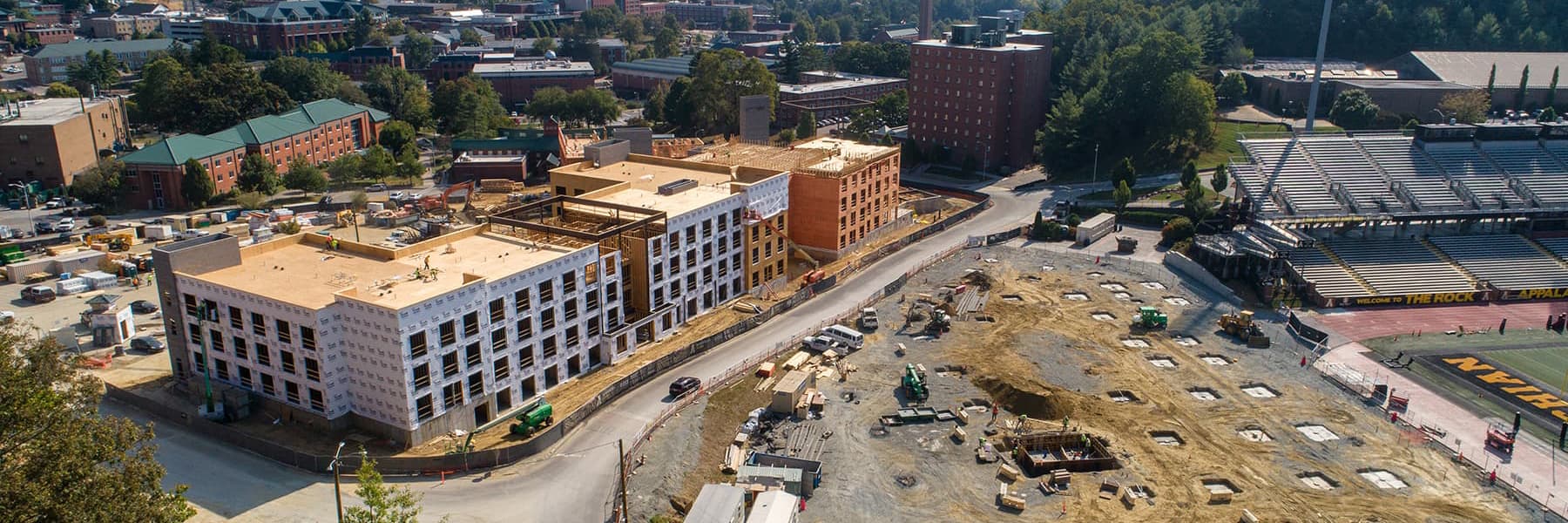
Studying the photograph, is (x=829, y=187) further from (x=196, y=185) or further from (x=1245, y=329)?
(x=196, y=185)

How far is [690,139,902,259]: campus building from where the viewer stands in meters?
84.9

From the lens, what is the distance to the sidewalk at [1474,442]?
49.2m

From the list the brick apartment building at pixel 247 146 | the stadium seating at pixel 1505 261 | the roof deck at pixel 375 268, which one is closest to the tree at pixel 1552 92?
the stadium seating at pixel 1505 261

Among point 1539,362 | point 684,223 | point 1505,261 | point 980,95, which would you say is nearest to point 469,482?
point 684,223

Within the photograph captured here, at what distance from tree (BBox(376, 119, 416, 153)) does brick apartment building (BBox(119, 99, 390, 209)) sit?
477cm

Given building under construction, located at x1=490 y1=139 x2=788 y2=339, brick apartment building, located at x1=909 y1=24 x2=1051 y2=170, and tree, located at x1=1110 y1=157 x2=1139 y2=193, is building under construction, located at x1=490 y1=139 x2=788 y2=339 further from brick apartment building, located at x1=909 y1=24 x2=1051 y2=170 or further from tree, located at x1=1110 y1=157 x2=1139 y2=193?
brick apartment building, located at x1=909 y1=24 x2=1051 y2=170

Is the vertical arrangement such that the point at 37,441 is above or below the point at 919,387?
above

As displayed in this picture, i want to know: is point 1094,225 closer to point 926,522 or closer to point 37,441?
point 926,522

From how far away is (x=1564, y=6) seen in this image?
157m

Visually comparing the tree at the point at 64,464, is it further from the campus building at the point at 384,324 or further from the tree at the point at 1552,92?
the tree at the point at 1552,92

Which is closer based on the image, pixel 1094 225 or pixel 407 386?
pixel 407 386

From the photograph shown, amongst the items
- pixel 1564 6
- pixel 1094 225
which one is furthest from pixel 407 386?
pixel 1564 6

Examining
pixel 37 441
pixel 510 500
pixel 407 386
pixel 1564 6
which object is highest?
pixel 1564 6

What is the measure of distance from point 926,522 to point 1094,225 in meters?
A: 55.2
